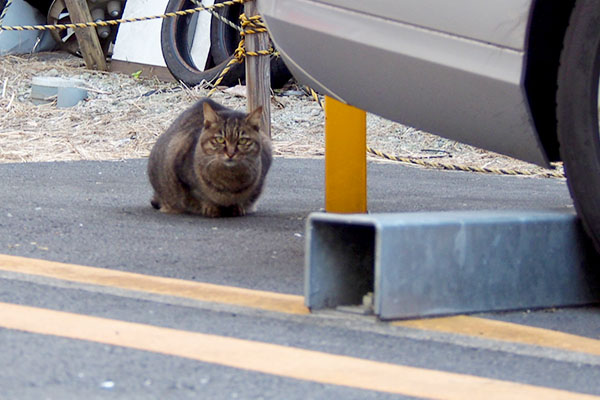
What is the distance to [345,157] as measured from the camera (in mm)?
4191

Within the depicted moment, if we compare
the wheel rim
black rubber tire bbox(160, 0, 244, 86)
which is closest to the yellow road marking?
black rubber tire bbox(160, 0, 244, 86)

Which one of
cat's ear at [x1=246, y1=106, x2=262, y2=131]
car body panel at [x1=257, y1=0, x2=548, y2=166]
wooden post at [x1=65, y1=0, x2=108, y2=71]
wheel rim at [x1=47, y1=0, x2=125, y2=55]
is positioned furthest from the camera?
wheel rim at [x1=47, y1=0, x2=125, y2=55]

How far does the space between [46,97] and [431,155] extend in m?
4.23

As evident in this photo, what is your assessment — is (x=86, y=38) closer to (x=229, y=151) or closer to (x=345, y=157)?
(x=229, y=151)

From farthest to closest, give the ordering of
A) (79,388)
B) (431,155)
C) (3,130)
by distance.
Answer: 1. (3,130)
2. (431,155)
3. (79,388)

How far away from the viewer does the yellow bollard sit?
13.6ft

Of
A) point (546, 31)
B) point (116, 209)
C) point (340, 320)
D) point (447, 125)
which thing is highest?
point (546, 31)

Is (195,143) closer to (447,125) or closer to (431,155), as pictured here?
(447,125)

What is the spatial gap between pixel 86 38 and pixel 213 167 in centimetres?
635

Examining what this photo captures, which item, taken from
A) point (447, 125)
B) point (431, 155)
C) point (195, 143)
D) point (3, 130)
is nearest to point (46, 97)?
point (3, 130)

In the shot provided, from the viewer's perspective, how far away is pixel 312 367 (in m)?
2.16

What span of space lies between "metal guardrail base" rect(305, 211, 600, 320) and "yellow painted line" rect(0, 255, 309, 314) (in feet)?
0.60

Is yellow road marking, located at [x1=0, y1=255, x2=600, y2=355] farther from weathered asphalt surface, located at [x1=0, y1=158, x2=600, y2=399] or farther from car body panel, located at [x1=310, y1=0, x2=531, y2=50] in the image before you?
car body panel, located at [x1=310, y1=0, x2=531, y2=50]

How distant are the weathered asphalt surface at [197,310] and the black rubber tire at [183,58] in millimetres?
4011
